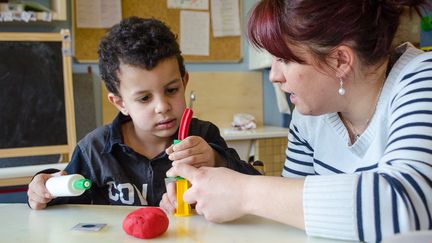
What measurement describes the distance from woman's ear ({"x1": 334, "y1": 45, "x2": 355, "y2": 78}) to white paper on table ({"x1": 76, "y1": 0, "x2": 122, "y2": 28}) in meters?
1.89

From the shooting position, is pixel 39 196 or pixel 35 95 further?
pixel 35 95

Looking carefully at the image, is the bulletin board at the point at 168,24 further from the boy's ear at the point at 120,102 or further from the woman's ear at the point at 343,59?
the woman's ear at the point at 343,59

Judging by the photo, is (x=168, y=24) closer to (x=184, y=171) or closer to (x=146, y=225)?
(x=184, y=171)

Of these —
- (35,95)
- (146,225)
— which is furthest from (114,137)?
(35,95)

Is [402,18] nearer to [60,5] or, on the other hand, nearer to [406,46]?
[406,46]

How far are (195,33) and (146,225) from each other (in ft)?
7.07

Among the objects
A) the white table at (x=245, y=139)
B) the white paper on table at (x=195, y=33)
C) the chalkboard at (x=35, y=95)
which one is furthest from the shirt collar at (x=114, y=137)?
the white paper on table at (x=195, y=33)

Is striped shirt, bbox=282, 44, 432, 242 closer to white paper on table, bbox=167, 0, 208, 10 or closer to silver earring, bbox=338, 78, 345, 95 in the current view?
silver earring, bbox=338, 78, 345, 95

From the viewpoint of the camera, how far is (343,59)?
0.77m

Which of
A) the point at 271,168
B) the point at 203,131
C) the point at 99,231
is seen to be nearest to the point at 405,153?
the point at 99,231

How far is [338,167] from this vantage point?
90cm

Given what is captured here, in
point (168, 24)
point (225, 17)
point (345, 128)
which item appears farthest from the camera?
point (225, 17)

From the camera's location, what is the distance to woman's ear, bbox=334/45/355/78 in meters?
0.76

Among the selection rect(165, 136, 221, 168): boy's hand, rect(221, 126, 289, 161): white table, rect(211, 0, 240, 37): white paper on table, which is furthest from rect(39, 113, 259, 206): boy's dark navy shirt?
rect(211, 0, 240, 37): white paper on table
